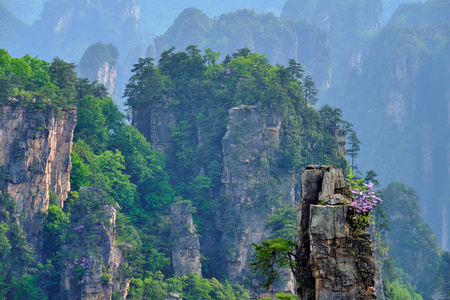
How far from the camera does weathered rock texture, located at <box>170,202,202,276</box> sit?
205ft

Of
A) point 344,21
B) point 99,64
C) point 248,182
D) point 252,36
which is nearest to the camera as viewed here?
point 248,182

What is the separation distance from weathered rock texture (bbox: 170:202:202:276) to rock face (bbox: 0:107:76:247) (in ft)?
27.5

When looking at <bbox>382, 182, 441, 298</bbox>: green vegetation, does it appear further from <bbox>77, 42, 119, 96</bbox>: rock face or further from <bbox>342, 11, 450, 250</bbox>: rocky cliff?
<bbox>77, 42, 119, 96</bbox>: rock face

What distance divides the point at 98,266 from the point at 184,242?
796 centimetres

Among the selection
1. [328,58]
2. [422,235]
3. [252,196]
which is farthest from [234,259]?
[328,58]

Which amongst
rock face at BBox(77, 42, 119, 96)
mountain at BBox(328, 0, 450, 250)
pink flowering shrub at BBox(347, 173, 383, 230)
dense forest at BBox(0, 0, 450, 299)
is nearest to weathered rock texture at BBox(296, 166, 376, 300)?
pink flowering shrub at BBox(347, 173, 383, 230)

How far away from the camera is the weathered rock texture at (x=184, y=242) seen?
6244cm

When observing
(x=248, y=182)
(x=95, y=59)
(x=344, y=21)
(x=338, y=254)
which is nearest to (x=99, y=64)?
(x=95, y=59)

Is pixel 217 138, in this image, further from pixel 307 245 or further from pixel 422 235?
pixel 307 245

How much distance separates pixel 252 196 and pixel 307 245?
133 ft

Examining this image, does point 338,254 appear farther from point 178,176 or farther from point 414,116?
point 414,116

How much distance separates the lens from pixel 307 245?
27375 mm

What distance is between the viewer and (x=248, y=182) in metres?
68.1

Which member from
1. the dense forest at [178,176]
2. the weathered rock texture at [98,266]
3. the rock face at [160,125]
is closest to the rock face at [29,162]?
the dense forest at [178,176]
